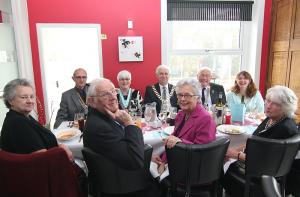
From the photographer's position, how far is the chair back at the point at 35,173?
44.7 inches

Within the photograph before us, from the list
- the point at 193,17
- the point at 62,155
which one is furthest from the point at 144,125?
the point at 193,17

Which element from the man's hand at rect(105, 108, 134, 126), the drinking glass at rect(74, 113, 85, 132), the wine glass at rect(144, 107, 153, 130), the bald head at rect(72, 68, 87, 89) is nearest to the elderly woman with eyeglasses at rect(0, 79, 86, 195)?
the man's hand at rect(105, 108, 134, 126)

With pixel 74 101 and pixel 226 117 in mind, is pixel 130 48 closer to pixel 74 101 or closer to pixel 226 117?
pixel 74 101

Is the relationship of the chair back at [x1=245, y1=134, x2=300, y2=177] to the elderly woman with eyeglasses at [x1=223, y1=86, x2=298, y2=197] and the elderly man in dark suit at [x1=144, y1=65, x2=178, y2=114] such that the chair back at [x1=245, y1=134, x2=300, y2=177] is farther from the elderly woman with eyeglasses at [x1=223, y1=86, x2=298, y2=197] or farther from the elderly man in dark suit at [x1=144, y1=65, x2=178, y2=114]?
the elderly man in dark suit at [x1=144, y1=65, x2=178, y2=114]

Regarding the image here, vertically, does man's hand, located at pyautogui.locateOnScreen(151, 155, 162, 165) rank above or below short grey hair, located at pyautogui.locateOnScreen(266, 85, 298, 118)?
below

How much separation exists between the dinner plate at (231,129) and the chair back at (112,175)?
922mm

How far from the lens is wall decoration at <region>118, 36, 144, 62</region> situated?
3719 millimetres

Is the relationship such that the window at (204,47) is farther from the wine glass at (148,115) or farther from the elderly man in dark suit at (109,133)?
the elderly man in dark suit at (109,133)

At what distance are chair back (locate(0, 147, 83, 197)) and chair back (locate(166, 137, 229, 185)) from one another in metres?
0.60

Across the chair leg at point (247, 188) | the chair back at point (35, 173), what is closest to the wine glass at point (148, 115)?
the chair leg at point (247, 188)

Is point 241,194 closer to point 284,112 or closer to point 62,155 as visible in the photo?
point 284,112

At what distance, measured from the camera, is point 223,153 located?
1398 millimetres

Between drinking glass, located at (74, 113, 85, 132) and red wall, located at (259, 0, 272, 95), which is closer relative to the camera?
drinking glass, located at (74, 113, 85, 132)

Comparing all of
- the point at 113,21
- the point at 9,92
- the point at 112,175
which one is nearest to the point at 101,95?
the point at 112,175
